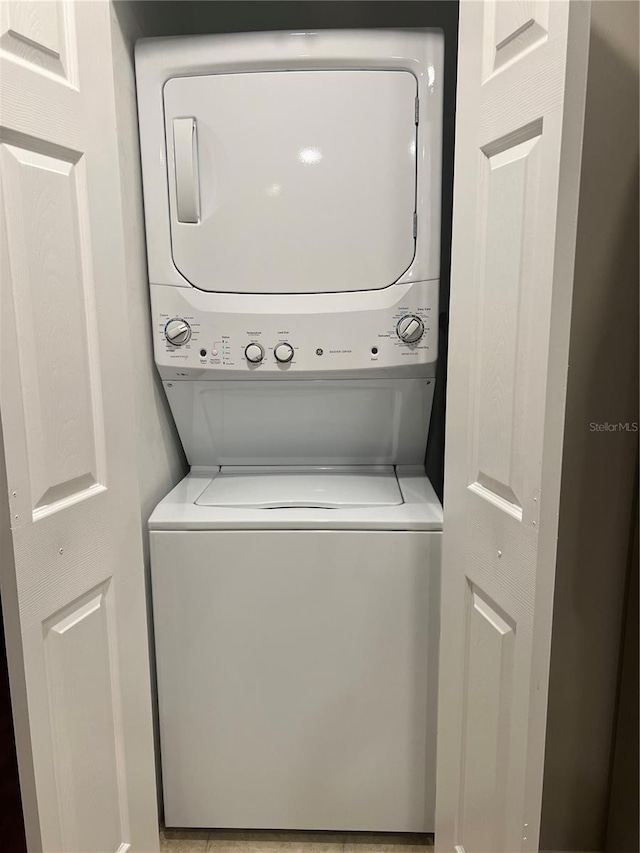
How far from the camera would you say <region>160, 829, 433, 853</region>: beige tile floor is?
5.09 feet

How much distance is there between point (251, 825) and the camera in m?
1.56

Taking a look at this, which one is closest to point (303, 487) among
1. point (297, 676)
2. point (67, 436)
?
point (297, 676)

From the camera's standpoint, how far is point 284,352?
1531mm

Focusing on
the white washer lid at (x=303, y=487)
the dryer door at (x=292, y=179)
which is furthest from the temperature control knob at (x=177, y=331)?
the white washer lid at (x=303, y=487)

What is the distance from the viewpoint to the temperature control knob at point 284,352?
1531 mm

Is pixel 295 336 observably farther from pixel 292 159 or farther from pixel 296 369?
pixel 292 159

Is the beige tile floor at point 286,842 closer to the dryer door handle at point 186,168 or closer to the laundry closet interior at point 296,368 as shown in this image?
the laundry closet interior at point 296,368

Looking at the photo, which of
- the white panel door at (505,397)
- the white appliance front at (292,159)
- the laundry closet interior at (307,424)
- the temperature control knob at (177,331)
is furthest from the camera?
the temperature control knob at (177,331)

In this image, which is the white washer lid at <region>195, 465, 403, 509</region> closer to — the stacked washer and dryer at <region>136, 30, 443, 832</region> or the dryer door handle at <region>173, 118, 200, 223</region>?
the stacked washer and dryer at <region>136, 30, 443, 832</region>

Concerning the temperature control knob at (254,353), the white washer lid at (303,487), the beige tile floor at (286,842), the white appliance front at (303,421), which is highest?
the temperature control knob at (254,353)

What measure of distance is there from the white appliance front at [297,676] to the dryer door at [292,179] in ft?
2.05

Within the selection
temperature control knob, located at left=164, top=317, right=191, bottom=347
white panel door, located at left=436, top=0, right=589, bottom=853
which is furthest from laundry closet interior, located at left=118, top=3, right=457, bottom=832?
white panel door, located at left=436, top=0, right=589, bottom=853

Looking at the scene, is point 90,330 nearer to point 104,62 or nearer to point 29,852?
point 104,62

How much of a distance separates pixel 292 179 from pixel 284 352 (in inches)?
16.3
